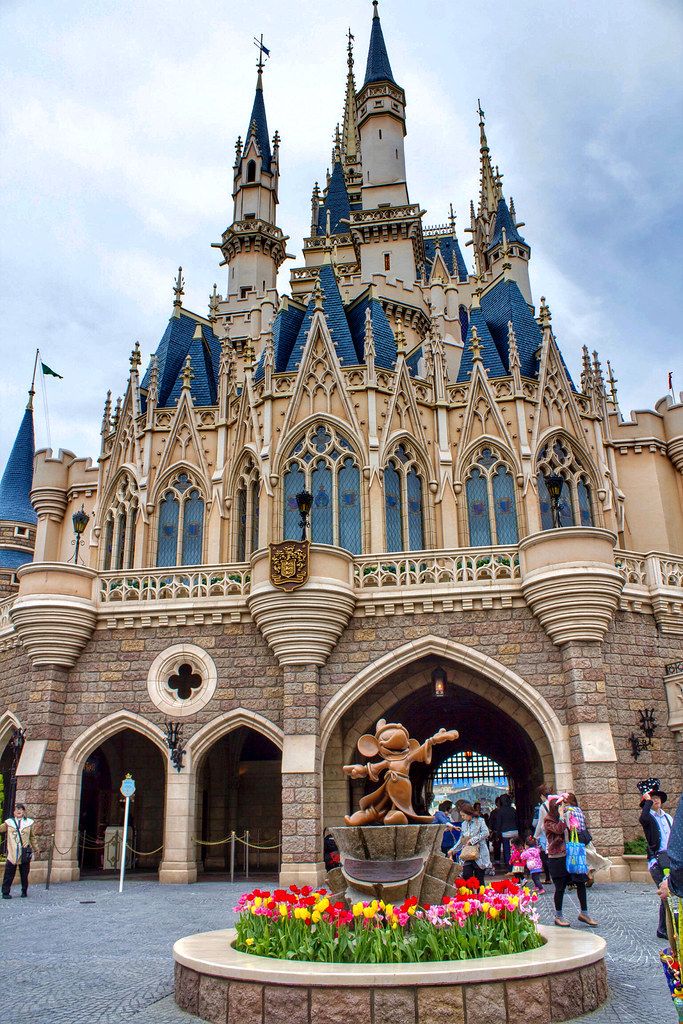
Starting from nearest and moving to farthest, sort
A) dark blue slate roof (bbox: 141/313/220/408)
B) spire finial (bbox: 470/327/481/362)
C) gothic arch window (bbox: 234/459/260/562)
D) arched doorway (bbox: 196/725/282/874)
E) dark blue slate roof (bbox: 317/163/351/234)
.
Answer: arched doorway (bbox: 196/725/282/874) → gothic arch window (bbox: 234/459/260/562) → spire finial (bbox: 470/327/481/362) → dark blue slate roof (bbox: 141/313/220/408) → dark blue slate roof (bbox: 317/163/351/234)

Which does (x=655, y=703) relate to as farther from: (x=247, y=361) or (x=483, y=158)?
(x=483, y=158)

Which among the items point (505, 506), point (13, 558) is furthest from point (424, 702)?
point (13, 558)

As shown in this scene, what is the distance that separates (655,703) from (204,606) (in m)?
9.63

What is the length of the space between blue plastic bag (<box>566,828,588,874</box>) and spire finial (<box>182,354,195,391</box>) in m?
18.9

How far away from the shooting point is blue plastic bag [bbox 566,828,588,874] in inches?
390

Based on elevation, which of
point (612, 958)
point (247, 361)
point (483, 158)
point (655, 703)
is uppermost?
point (483, 158)

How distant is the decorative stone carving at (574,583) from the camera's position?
1708 cm

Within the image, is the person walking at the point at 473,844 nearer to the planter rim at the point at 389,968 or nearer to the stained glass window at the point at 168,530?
the planter rim at the point at 389,968

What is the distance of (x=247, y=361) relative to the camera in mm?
26516

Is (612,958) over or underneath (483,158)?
underneath

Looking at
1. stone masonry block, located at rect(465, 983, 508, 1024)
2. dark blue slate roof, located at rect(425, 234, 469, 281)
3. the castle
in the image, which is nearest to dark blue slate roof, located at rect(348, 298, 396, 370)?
the castle

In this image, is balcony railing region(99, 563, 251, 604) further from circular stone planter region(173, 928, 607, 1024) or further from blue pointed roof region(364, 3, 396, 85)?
blue pointed roof region(364, 3, 396, 85)

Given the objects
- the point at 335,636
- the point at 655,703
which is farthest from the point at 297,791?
the point at 655,703

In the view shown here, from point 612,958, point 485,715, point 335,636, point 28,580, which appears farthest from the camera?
point 485,715
